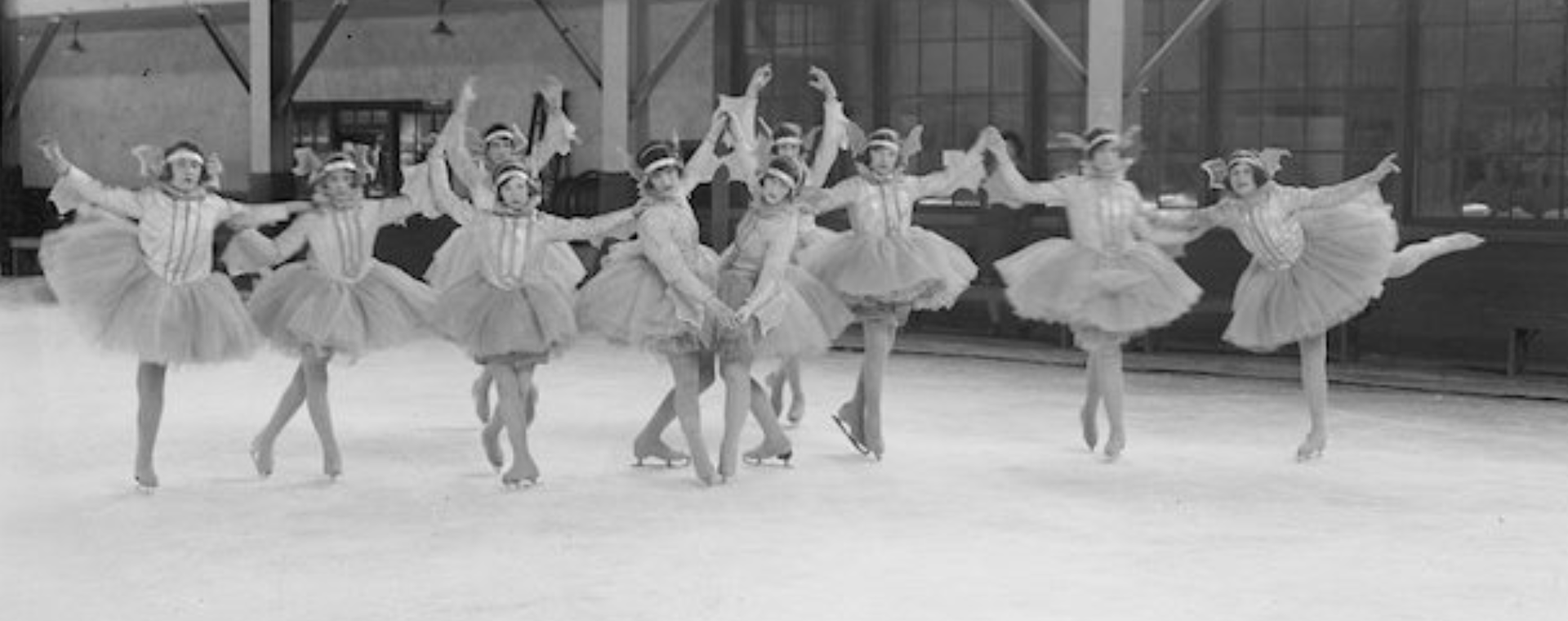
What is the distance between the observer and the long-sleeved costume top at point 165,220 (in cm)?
763

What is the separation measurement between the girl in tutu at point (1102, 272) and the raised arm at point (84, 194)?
3746mm

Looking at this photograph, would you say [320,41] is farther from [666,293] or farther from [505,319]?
[666,293]

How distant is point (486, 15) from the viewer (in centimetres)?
1980

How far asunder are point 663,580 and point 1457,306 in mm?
8981

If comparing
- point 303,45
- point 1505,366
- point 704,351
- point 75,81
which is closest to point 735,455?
point 704,351

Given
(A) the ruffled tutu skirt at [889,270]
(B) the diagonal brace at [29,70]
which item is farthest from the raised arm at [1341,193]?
(B) the diagonal brace at [29,70]

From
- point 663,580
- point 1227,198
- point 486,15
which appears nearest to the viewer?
point 663,580

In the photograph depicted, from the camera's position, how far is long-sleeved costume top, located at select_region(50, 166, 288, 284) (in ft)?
25.0

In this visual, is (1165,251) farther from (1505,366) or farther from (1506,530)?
(1505,366)

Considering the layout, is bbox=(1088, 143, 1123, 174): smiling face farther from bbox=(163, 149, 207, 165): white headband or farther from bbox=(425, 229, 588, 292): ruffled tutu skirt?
bbox=(163, 149, 207, 165): white headband

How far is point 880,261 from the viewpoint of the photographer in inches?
339

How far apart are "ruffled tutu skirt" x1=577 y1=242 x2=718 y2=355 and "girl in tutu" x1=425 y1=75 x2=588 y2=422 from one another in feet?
0.99

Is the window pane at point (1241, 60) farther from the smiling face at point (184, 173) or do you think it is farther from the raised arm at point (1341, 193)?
the smiling face at point (184, 173)

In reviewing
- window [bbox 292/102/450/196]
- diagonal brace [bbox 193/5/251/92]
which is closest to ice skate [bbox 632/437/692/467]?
window [bbox 292/102/450/196]
